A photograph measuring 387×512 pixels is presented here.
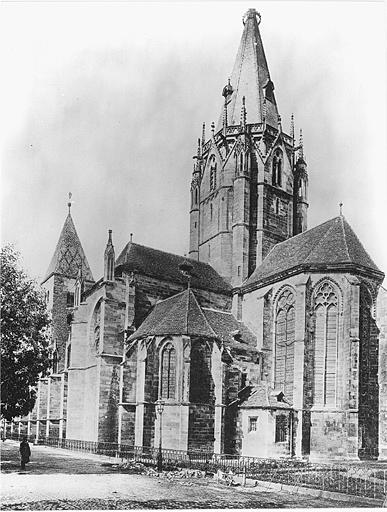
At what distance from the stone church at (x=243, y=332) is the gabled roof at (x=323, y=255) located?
12cm

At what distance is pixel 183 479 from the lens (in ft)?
76.2

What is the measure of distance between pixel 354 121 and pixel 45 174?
1227cm

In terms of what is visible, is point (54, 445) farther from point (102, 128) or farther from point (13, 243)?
point (102, 128)

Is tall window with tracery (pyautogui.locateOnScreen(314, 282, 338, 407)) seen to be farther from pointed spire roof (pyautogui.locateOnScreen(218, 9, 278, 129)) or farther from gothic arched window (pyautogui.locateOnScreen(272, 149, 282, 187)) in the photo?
pointed spire roof (pyautogui.locateOnScreen(218, 9, 278, 129))

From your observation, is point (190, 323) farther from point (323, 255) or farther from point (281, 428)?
point (323, 255)

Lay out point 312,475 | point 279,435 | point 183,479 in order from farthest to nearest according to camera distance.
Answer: point 279,435, point 312,475, point 183,479

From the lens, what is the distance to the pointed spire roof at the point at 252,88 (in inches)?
1994

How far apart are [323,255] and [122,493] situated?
22866mm

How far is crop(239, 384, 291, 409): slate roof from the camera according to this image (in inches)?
1358

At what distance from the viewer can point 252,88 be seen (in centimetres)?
5084

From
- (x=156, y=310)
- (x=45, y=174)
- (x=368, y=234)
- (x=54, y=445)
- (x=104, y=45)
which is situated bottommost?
(x=54, y=445)

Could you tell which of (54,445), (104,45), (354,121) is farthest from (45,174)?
(54,445)

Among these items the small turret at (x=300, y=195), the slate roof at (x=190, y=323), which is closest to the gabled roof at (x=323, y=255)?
the slate roof at (x=190, y=323)

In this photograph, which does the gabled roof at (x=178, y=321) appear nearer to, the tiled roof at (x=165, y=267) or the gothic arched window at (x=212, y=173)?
the tiled roof at (x=165, y=267)
